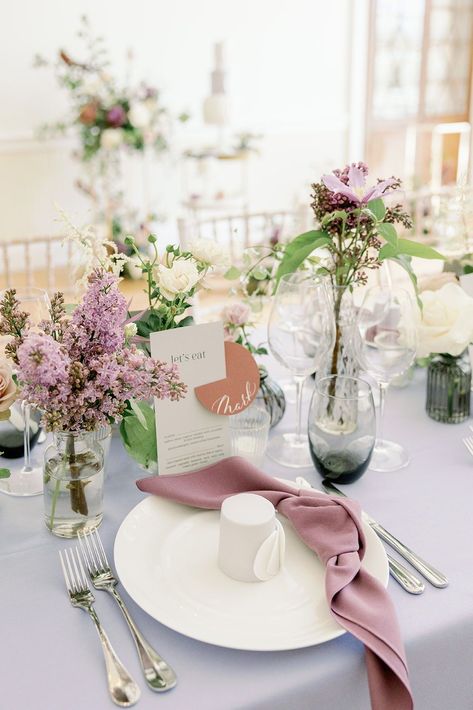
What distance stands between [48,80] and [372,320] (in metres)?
3.98

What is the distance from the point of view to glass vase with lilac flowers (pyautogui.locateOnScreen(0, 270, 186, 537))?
2.89 ft

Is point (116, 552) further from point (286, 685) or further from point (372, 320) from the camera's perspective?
point (372, 320)

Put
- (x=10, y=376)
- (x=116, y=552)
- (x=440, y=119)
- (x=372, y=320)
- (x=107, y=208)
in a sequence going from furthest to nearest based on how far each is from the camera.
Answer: (x=440, y=119)
(x=107, y=208)
(x=372, y=320)
(x=10, y=376)
(x=116, y=552)

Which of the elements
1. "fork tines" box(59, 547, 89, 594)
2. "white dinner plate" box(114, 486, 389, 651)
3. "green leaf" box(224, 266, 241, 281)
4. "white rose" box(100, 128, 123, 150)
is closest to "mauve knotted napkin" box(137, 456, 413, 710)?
"white dinner plate" box(114, 486, 389, 651)

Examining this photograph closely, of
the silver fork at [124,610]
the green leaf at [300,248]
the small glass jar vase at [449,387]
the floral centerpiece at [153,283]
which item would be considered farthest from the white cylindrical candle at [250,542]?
the small glass jar vase at [449,387]

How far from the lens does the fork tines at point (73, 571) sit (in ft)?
3.20

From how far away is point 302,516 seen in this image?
3.42ft

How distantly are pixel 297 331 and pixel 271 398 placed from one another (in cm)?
15

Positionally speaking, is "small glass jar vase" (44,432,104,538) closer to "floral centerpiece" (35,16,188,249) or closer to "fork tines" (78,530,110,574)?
"fork tines" (78,530,110,574)

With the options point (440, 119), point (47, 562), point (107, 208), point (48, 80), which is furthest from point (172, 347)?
point (440, 119)

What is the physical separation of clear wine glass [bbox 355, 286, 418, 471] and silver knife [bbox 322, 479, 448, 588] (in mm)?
193

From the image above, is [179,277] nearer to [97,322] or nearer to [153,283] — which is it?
[153,283]

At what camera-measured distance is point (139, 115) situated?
4.34 meters

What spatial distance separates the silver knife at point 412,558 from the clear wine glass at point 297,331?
0.22 metres
